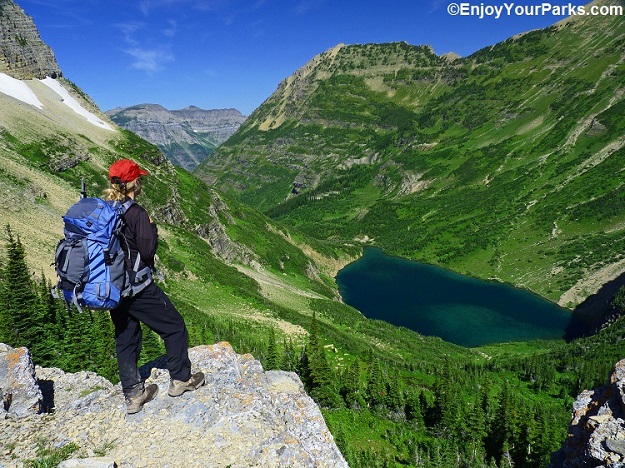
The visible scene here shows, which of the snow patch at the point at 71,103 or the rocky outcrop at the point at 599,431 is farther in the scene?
the snow patch at the point at 71,103

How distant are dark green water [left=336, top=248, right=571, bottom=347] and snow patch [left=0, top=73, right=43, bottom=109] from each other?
12752cm

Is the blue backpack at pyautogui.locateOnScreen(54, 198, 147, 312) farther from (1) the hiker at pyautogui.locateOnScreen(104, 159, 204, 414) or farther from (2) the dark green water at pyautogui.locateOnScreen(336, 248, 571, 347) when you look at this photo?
(2) the dark green water at pyautogui.locateOnScreen(336, 248, 571, 347)

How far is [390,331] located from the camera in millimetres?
113625

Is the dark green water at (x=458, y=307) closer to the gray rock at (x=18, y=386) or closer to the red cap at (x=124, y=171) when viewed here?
the gray rock at (x=18, y=386)

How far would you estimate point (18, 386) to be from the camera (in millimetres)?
12328

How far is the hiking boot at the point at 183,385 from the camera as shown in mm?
11703

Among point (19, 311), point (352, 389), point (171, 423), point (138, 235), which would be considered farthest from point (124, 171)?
point (352, 389)

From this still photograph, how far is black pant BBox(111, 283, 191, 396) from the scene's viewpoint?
33.8 feet

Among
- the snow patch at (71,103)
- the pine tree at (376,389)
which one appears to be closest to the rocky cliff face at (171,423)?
the pine tree at (376,389)

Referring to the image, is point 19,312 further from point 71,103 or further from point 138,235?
point 71,103

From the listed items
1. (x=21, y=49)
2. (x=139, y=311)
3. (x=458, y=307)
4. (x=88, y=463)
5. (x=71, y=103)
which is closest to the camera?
(x=88, y=463)

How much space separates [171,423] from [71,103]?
151381 mm

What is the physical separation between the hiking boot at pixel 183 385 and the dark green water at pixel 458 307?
133m

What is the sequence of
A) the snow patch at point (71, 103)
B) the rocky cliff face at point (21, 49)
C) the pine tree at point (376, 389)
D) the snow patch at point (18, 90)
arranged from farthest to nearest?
the snow patch at point (71, 103), the rocky cliff face at point (21, 49), the snow patch at point (18, 90), the pine tree at point (376, 389)
